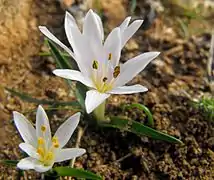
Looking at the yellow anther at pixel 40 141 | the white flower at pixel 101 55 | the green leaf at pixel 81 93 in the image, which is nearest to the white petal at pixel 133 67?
the white flower at pixel 101 55

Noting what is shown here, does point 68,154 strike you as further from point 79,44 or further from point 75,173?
point 79,44

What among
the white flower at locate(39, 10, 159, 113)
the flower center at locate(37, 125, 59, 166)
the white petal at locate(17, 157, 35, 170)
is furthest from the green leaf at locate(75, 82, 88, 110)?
the white petal at locate(17, 157, 35, 170)

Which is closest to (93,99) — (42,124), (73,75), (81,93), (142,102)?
(73,75)

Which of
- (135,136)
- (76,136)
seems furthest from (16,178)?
Answer: (135,136)

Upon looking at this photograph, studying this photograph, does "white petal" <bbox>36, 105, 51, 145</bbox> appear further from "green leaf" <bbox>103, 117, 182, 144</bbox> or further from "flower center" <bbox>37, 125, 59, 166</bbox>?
"green leaf" <bbox>103, 117, 182, 144</bbox>

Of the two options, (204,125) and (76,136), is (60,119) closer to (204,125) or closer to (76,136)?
(76,136)

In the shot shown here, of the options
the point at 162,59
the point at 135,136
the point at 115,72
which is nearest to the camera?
the point at 115,72
